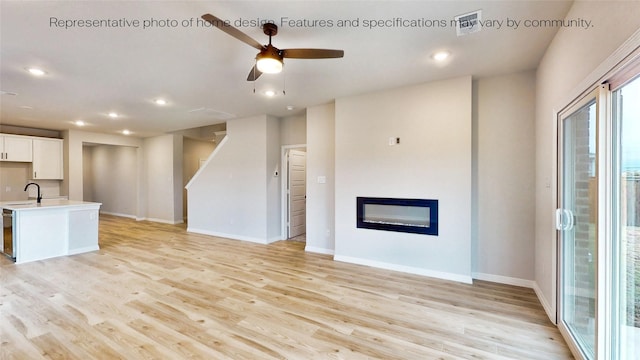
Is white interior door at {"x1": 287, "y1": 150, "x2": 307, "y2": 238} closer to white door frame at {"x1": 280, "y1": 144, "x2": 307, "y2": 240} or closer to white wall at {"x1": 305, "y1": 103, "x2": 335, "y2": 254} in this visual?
white door frame at {"x1": 280, "y1": 144, "x2": 307, "y2": 240}

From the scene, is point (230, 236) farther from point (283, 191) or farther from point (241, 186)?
point (283, 191)

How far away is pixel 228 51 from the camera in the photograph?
2.83 meters

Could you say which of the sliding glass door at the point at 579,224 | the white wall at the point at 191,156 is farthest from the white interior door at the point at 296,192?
the sliding glass door at the point at 579,224

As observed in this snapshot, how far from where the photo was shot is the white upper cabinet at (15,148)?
6.25m

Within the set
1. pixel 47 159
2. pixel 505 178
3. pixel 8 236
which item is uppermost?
pixel 47 159

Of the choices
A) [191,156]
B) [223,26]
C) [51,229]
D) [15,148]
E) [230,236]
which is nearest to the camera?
[223,26]

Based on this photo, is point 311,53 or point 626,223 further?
point 311,53

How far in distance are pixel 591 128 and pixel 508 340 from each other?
181cm

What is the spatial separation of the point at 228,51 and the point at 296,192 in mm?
3822

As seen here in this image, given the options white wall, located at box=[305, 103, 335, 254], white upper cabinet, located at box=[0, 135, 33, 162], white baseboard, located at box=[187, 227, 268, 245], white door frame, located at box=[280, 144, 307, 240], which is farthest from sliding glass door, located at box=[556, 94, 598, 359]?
white upper cabinet, located at box=[0, 135, 33, 162]

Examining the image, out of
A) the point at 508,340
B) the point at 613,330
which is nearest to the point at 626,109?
the point at 613,330

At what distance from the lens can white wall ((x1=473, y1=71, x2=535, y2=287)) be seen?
338 cm

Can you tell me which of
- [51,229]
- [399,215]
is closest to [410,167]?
[399,215]

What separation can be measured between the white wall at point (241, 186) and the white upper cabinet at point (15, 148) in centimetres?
407
